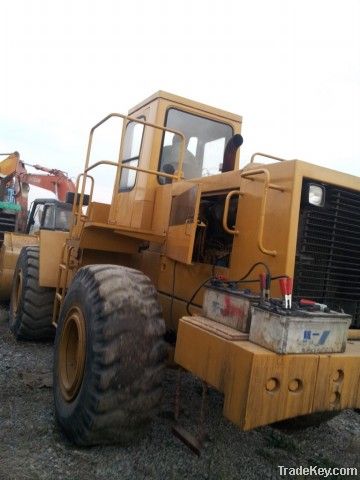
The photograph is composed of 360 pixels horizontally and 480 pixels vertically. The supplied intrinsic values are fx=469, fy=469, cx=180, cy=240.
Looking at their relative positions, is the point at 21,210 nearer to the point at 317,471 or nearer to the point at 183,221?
the point at 183,221

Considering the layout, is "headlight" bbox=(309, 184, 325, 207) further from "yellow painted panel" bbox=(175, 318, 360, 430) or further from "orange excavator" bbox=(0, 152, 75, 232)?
"orange excavator" bbox=(0, 152, 75, 232)

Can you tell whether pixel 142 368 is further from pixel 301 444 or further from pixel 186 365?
pixel 301 444

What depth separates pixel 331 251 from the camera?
329 cm

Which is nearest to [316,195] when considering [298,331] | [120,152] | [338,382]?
[298,331]

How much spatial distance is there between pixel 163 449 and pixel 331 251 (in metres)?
1.81

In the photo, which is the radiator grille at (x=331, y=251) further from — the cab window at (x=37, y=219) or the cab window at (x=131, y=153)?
the cab window at (x=37, y=219)

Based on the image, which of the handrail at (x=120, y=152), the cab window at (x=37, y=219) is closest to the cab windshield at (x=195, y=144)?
the handrail at (x=120, y=152)

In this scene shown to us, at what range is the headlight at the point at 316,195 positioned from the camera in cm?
312

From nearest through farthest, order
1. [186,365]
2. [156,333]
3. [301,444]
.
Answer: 1. [186,365]
2. [156,333]
3. [301,444]

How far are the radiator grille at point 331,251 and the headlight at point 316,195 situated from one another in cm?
4

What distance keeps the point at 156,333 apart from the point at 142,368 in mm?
248

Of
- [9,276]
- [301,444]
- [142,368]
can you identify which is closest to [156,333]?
[142,368]

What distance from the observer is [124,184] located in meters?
5.11

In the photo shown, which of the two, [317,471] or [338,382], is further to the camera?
[317,471]
